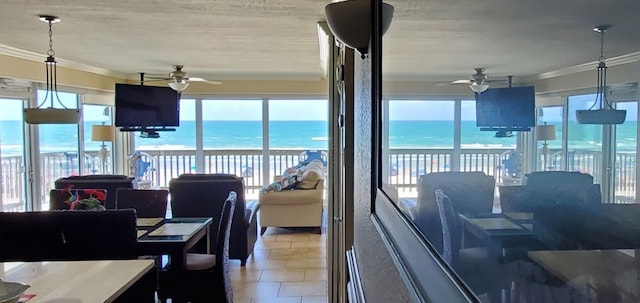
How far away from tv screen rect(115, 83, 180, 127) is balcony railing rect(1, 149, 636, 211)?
1.07m

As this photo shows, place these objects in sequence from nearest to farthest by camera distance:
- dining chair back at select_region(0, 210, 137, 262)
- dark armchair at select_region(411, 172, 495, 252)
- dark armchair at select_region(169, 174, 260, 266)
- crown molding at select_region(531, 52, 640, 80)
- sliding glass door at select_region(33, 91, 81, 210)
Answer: crown molding at select_region(531, 52, 640, 80), dark armchair at select_region(411, 172, 495, 252), dining chair back at select_region(0, 210, 137, 262), dark armchair at select_region(169, 174, 260, 266), sliding glass door at select_region(33, 91, 81, 210)

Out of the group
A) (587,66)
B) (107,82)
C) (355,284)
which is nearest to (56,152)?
(107,82)

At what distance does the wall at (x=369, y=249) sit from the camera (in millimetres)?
1053

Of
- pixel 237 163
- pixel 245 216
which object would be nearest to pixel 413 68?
pixel 245 216

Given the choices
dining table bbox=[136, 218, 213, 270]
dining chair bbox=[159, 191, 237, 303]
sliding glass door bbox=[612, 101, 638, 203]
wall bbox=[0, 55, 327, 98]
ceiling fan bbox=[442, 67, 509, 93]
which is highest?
wall bbox=[0, 55, 327, 98]

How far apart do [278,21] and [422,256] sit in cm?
321

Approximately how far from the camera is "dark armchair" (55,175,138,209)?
15.5ft

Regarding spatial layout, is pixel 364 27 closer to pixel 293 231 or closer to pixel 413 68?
pixel 413 68

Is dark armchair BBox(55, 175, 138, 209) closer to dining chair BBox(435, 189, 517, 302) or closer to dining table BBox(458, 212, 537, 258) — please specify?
dining chair BBox(435, 189, 517, 302)

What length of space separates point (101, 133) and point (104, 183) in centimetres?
252

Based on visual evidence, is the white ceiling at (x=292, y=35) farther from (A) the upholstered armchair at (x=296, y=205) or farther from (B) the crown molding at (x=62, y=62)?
(A) the upholstered armchair at (x=296, y=205)

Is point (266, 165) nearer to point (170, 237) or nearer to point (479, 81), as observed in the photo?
point (170, 237)

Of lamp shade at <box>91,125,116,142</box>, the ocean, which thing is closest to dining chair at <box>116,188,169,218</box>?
the ocean

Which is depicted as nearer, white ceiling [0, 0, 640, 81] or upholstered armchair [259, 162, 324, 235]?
white ceiling [0, 0, 640, 81]
